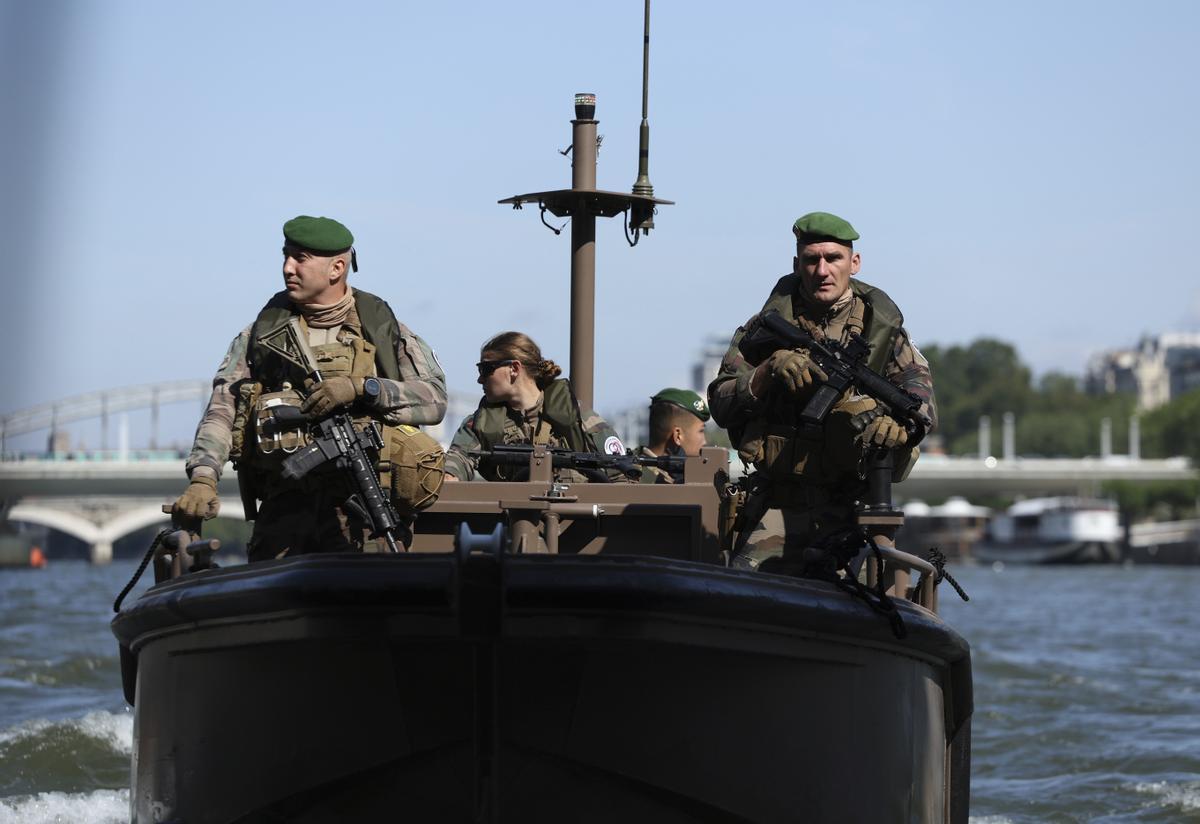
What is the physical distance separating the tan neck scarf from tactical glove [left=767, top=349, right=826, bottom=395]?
5.23ft

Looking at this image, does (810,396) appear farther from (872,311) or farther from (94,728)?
(94,728)

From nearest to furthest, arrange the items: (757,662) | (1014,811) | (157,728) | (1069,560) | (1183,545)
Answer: (757,662) → (157,728) → (1014,811) → (1183,545) → (1069,560)

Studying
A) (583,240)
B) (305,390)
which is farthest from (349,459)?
(583,240)

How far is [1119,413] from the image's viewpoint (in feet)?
522

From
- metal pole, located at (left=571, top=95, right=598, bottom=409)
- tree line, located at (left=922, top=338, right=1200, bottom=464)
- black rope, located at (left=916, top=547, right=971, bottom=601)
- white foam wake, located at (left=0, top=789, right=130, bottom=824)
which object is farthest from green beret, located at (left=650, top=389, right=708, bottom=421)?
tree line, located at (left=922, top=338, right=1200, bottom=464)

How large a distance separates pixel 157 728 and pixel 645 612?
1969 mm

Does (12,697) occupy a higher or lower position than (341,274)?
lower

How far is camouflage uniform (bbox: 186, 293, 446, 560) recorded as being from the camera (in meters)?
8.05

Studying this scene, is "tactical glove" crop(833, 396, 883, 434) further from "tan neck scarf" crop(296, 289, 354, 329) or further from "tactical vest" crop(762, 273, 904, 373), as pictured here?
"tan neck scarf" crop(296, 289, 354, 329)

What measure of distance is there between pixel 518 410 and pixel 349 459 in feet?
5.96

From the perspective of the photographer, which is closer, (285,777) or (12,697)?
(285,777)

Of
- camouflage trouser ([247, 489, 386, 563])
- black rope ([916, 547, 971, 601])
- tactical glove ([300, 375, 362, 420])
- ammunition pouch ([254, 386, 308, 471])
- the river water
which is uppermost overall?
tactical glove ([300, 375, 362, 420])

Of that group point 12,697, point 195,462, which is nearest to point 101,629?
point 12,697

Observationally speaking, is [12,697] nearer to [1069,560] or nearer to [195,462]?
[195,462]
